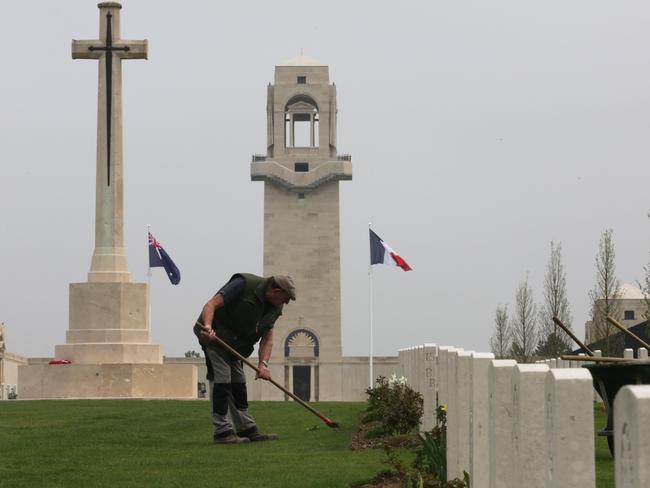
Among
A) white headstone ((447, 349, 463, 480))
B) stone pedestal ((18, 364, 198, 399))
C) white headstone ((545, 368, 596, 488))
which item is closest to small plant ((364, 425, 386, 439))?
white headstone ((447, 349, 463, 480))

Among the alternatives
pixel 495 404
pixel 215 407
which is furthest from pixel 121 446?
pixel 495 404

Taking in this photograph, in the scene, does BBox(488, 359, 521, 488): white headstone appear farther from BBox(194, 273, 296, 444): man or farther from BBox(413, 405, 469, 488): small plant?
BBox(194, 273, 296, 444): man

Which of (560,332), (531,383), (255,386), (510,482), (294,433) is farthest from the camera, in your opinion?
(255,386)

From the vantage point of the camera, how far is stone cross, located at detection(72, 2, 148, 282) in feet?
142

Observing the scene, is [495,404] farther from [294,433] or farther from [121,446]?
[294,433]

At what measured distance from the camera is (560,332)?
55.7 meters

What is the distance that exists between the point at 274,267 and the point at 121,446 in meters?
61.7

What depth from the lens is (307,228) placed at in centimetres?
7700

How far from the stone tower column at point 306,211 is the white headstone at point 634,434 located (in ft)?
235

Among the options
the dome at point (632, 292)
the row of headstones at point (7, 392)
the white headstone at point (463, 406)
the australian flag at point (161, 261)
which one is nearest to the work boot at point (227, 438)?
the white headstone at point (463, 406)

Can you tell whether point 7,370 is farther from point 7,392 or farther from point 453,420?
point 453,420

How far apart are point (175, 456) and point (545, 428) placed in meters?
9.10

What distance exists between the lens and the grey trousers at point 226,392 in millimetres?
14578

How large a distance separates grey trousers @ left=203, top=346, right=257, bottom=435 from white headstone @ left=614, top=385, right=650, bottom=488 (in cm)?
1088
